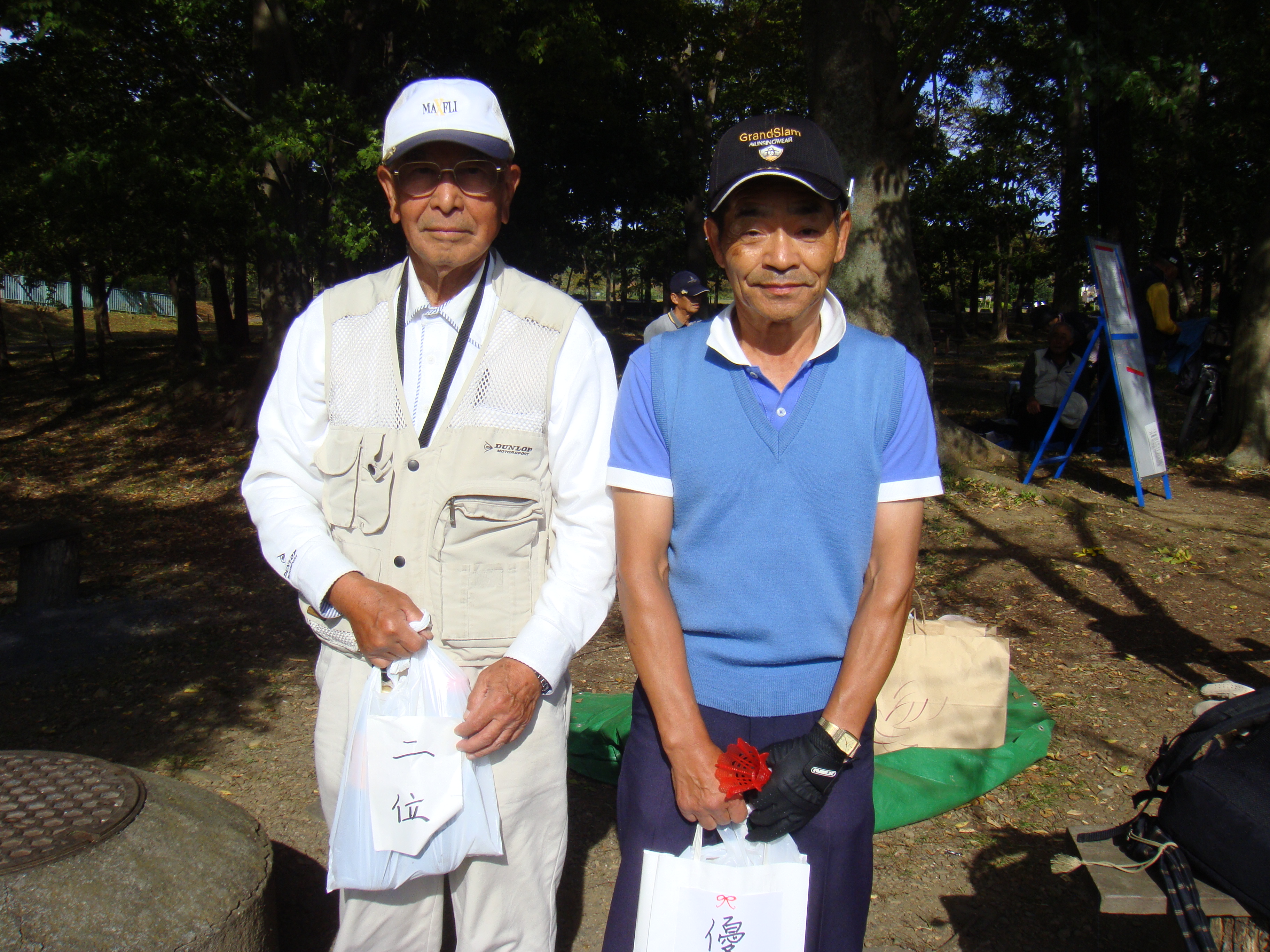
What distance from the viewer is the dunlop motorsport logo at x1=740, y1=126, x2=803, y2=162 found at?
1936 millimetres

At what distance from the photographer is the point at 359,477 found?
2.20m

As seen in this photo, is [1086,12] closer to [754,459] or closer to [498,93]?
[498,93]

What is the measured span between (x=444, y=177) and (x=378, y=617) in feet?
3.17

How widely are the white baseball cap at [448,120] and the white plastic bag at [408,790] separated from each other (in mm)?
1089

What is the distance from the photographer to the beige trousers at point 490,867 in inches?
86.5

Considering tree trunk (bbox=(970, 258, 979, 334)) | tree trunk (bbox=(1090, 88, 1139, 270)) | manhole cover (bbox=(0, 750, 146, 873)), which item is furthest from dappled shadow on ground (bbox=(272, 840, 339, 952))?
tree trunk (bbox=(970, 258, 979, 334))

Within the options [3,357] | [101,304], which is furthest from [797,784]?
[3,357]

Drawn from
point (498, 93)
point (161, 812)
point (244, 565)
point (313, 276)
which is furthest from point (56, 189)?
point (161, 812)

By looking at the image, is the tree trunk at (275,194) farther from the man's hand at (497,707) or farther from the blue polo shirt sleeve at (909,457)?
the blue polo shirt sleeve at (909,457)

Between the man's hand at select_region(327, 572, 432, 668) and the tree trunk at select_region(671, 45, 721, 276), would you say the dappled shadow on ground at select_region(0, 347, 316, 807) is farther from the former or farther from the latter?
the tree trunk at select_region(671, 45, 721, 276)

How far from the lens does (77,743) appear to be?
450 cm

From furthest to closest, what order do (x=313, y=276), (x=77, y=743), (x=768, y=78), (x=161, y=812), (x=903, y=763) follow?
(x=768, y=78)
(x=313, y=276)
(x=77, y=743)
(x=903, y=763)
(x=161, y=812)

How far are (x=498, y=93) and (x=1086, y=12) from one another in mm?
8137

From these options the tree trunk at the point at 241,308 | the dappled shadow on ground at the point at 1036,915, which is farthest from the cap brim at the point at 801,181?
the tree trunk at the point at 241,308
